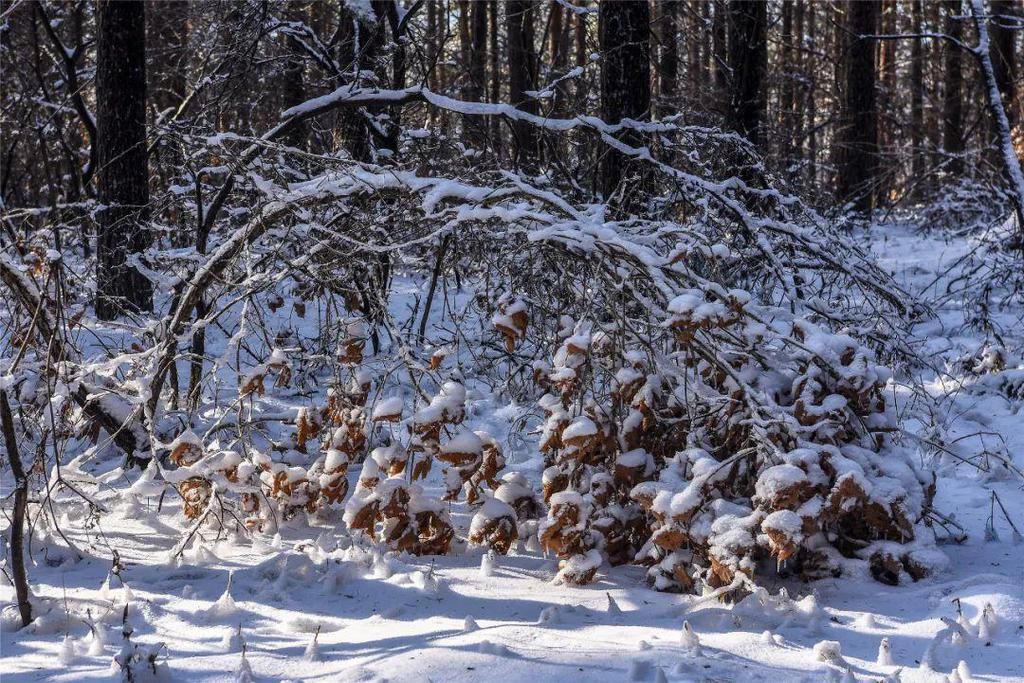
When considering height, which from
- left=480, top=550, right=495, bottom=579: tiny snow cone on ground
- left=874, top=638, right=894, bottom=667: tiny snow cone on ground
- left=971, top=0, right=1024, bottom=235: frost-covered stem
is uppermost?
left=971, top=0, right=1024, bottom=235: frost-covered stem

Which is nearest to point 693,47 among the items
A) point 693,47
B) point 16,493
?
point 693,47

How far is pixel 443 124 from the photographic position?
729 cm

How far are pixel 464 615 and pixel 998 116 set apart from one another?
4662 millimetres

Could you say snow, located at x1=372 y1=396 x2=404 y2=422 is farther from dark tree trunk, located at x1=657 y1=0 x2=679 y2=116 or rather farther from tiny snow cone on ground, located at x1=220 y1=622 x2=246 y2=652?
dark tree trunk, located at x1=657 y1=0 x2=679 y2=116

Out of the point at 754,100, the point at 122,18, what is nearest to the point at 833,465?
the point at 122,18

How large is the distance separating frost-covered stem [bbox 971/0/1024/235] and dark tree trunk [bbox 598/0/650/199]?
199cm

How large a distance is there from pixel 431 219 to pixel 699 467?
1.39 metres

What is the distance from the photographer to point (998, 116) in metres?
5.60

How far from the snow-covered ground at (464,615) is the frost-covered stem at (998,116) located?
91.5 inches

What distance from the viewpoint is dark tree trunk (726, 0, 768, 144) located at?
9164mm

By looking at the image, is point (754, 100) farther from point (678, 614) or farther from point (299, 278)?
point (678, 614)

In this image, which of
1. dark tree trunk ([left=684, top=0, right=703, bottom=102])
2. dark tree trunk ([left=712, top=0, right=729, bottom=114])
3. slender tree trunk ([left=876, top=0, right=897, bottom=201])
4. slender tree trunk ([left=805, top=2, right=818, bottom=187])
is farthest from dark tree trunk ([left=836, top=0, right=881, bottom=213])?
slender tree trunk ([left=876, top=0, right=897, bottom=201])

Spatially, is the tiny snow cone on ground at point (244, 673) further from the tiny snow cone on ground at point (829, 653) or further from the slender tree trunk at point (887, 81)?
the slender tree trunk at point (887, 81)

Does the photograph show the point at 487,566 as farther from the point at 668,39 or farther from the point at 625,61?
the point at 668,39
